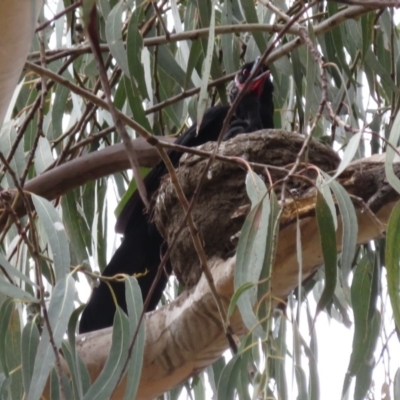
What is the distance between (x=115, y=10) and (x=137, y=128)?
50 cm

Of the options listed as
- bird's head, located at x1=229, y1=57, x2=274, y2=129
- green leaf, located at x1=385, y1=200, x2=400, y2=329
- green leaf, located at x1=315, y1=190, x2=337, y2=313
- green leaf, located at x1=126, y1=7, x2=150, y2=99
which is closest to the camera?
green leaf, located at x1=385, y1=200, x2=400, y2=329

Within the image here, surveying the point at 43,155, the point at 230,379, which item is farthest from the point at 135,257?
the point at 230,379

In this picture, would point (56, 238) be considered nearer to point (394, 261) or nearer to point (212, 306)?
point (212, 306)

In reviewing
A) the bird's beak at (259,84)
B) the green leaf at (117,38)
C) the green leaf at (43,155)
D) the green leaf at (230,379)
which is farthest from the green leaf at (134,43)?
the bird's beak at (259,84)

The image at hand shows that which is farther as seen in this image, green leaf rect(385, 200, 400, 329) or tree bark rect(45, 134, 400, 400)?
tree bark rect(45, 134, 400, 400)

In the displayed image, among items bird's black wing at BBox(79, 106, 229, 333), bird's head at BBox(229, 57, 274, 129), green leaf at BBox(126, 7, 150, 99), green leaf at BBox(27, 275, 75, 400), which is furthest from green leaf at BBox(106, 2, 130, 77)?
bird's head at BBox(229, 57, 274, 129)

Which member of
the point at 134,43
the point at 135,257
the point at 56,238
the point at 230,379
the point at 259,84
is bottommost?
the point at 135,257

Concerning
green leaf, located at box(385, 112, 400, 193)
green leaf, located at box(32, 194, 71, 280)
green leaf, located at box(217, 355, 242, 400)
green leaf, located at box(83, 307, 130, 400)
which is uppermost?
green leaf, located at box(385, 112, 400, 193)

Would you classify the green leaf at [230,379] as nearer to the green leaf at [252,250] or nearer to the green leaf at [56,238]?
the green leaf at [252,250]

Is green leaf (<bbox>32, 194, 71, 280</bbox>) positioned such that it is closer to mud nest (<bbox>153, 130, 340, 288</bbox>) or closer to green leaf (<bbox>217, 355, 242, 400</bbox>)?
green leaf (<bbox>217, 355, 242, 400</bbox>)

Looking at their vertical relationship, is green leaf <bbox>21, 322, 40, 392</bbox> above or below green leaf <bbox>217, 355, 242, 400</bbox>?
above

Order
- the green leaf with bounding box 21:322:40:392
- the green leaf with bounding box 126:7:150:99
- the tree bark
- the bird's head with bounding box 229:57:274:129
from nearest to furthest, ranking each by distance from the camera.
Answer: the green leaf with bounding box 21:322:40:392 → the tree bark → the green leaf with bounding box 126:7:150:99 → the bird's head with bounding box 229:57:274:129

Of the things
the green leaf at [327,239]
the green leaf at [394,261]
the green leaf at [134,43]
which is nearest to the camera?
the green leaf at [394,261]

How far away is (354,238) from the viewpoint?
1.12 meters
